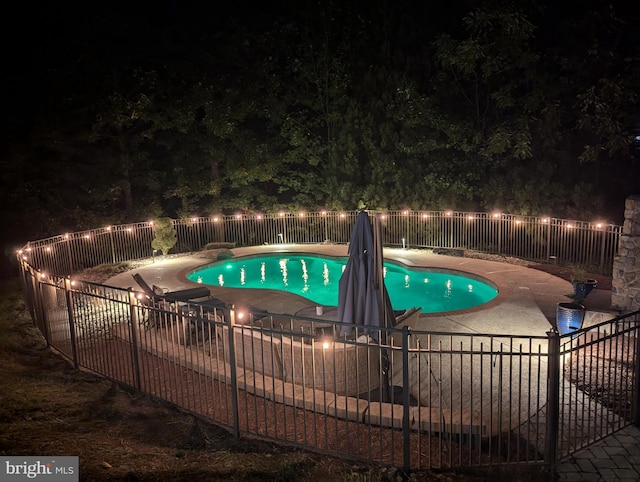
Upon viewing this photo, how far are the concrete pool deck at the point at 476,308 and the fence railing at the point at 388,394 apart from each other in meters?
1.18

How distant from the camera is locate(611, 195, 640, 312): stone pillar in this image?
8.61 meters

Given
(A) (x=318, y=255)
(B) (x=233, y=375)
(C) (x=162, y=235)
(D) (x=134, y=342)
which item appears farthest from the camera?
(A) (x=318, y=255)

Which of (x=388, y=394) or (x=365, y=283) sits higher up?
(x=365, y=283)

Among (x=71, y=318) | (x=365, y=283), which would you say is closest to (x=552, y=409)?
(x=365, y=283)

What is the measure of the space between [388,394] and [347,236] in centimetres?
1266

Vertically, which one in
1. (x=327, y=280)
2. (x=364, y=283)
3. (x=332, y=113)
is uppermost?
(x=332, y=113)

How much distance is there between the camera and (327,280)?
1466 cm

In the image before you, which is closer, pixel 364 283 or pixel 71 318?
pixel 364 283

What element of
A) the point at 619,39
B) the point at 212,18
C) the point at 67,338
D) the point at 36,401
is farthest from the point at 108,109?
the point at 619,39

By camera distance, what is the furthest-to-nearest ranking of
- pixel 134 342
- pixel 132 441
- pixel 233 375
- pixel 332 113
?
pixel 332 113, pixel 134 342, pixel 233 375, pixel 132 441

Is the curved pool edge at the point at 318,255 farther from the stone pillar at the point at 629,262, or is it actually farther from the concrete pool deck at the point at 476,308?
the stone pillar at the point at 629,262

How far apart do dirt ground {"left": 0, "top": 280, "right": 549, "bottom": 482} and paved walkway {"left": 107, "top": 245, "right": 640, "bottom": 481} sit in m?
0.73

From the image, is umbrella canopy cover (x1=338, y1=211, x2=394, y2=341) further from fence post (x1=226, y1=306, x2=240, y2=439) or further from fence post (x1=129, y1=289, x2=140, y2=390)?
fence post (x1=129, y1=289, x2=140, y2=390)

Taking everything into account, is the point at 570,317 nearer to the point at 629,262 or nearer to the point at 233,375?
the point at 629,262
